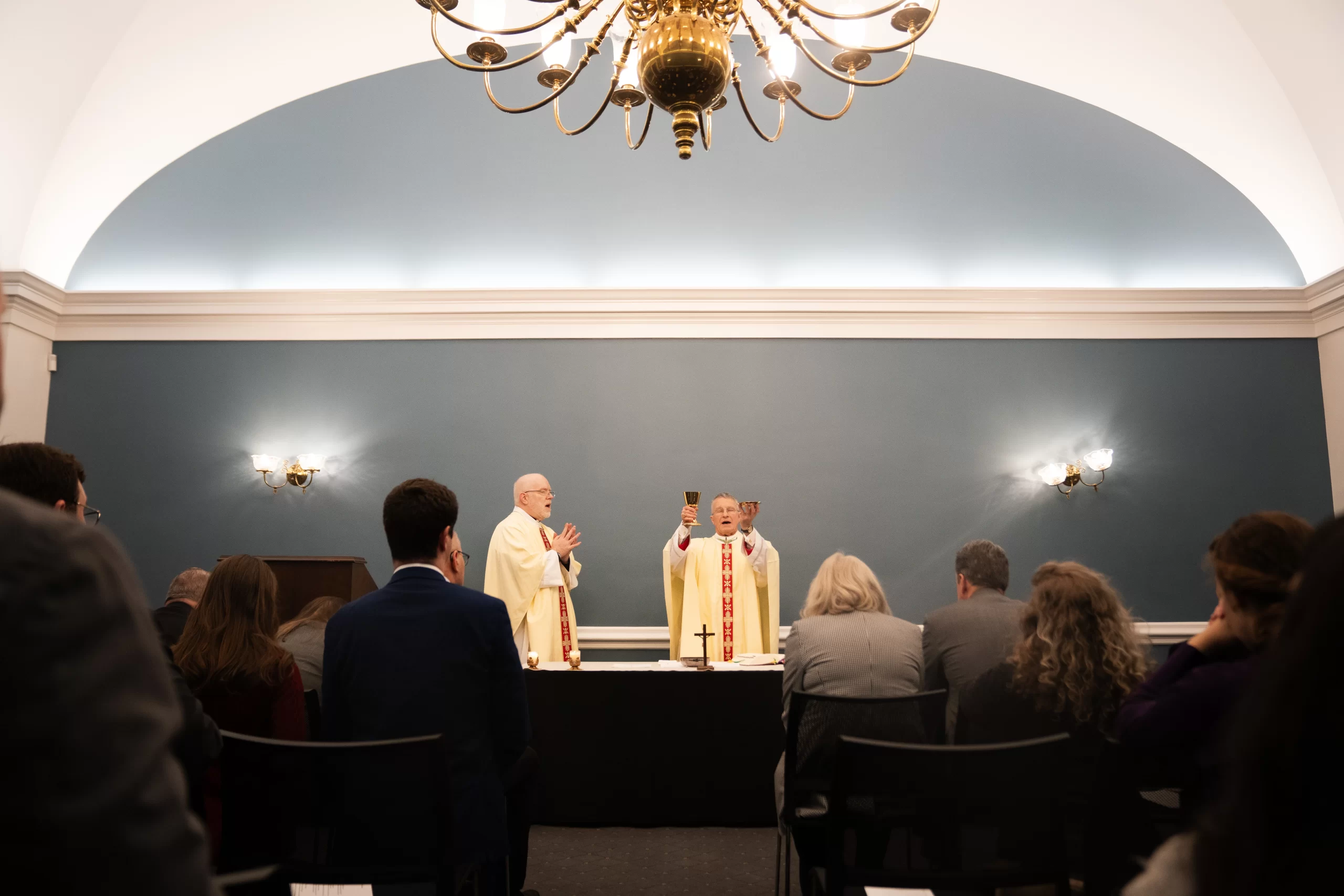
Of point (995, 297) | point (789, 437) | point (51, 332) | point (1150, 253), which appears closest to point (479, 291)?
point (789, 437)

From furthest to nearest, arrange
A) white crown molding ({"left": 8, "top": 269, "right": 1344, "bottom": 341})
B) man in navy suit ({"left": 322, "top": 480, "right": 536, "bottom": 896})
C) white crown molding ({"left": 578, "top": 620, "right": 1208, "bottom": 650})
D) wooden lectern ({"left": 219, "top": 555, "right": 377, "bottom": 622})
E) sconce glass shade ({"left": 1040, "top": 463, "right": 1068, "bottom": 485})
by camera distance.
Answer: white crown molding ({"left": 8, "top": 269, "right": 1344, "bottom": 341}) < sconce glass shade ({"left": 1040, "top": 463, "right": 1068, "bottom": 485}) < white crown molding ({"left": 578, "top": 620, "right": 1208, "bottom": 650}) < wooden lectern ({"left": 219, "top": 555, "right": 377, "bottom": 622}) < man in navy suit ({"left": 322, "top": 480, "right": 536, "bottom": 896})

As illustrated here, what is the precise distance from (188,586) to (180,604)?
18 centimetres

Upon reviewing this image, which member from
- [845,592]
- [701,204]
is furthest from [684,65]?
[701,204]

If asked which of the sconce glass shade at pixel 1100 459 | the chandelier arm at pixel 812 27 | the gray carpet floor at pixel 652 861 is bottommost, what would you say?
the gray carpet floor at pixel 652 861

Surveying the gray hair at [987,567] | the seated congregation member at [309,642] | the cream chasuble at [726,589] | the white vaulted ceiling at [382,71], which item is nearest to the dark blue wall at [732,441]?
the cream chasuble at [726,589]

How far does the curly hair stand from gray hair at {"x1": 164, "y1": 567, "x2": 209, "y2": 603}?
2833 millimetres

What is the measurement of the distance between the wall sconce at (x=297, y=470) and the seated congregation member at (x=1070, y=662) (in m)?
5.49

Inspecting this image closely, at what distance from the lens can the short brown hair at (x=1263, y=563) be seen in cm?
177

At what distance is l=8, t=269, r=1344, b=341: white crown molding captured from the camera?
680 cm

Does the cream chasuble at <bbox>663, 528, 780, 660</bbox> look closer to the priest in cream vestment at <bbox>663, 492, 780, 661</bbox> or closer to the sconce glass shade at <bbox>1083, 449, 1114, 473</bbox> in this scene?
the priest in cream vestment at <bbox>663, 492, 780, 661</bbox>

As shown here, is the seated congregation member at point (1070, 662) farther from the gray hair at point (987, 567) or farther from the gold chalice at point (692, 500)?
the gold chalice at point (692, 500)

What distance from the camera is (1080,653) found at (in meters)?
2.54

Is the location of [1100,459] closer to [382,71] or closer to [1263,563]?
[1263,563]

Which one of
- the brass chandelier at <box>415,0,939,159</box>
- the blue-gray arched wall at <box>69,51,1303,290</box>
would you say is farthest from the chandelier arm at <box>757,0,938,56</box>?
the blue-gray arched wall at <box>69,51,1303,290</box>
